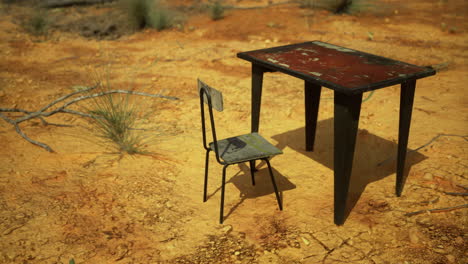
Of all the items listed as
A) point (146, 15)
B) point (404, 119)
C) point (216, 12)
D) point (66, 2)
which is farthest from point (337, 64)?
point (66, 2)

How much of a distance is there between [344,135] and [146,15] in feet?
23.3

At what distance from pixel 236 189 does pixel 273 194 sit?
31 cm

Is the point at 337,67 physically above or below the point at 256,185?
above

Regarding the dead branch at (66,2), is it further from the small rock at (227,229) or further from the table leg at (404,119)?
the table leg at (404,119)

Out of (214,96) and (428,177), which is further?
(428,177)

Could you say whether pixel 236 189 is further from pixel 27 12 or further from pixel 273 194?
pixel 27 12

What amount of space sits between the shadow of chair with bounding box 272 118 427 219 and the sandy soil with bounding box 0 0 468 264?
0.05ft

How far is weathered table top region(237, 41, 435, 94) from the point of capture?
7.97 ft

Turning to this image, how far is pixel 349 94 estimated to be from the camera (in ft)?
7.54

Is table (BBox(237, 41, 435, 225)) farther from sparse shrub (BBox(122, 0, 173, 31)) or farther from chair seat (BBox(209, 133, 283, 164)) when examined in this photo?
sparse shrub (BBox(122, 0, 173, 31))

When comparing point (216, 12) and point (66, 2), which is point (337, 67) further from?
point (66, 2)

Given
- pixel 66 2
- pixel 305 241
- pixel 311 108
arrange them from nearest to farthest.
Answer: pixel 305 241 → pixel 311 108 → pixel 66 2

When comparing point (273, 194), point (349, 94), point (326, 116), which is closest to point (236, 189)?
point (273, 194)

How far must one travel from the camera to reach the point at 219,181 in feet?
11.1
